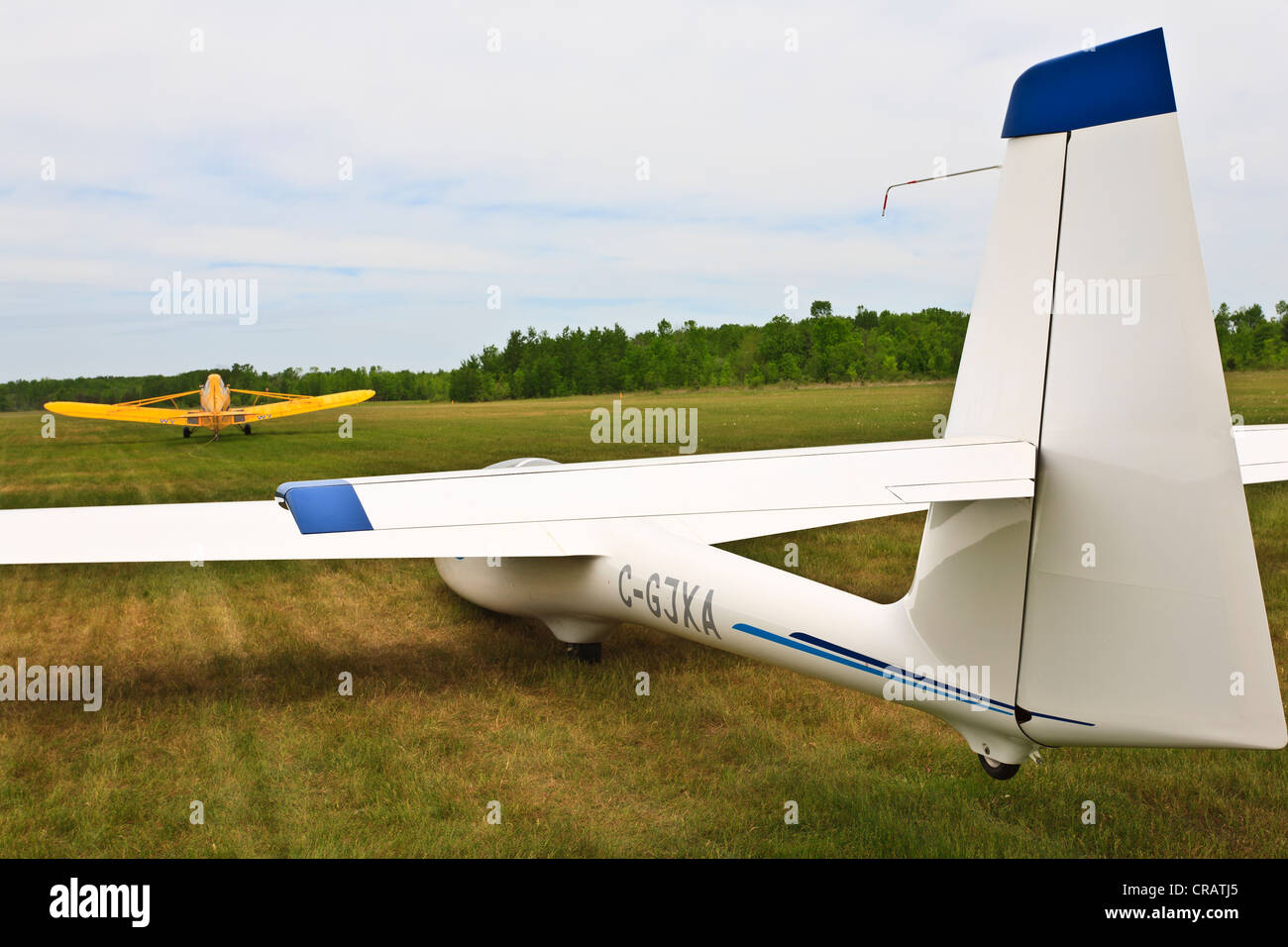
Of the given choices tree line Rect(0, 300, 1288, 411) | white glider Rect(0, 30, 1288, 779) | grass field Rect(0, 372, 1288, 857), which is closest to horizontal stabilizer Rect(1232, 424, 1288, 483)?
grass field Rect(0, 372, 1288, 857)

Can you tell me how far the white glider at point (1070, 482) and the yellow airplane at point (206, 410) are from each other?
39502 mm

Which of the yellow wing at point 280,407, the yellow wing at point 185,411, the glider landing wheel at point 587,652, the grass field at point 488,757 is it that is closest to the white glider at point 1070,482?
the grass field at point 488,757

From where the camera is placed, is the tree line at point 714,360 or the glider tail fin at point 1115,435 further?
the tree line at point 714,360

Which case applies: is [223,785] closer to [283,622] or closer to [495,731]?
[495,731]

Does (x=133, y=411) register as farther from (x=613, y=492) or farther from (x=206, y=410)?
(x=613, y=492)

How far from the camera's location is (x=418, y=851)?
527 centimetres

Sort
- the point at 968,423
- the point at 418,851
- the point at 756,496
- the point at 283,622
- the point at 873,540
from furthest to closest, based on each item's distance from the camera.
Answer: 1. the point at 873,540
2. the point at 283,622
3. the point at 418,851
4. the point at 968,423
5. the point at 756,496

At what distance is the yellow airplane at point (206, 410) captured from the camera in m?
39.1

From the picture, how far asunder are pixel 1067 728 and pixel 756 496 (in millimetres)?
2327

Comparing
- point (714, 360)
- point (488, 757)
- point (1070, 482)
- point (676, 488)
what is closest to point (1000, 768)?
point (1070, 482)

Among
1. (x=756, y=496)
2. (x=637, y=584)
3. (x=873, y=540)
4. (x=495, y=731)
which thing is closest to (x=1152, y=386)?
(x=756, y=496)

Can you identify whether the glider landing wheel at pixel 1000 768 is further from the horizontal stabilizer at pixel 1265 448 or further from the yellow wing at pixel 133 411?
the yellow wing at pixel 133 411

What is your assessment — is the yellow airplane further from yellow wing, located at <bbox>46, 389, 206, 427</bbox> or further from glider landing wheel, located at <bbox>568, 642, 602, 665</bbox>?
glider landing wheel, located at <bbox>568, 642, 602, 665</bbox>

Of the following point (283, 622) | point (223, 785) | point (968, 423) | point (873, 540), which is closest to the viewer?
point (968, 423)
